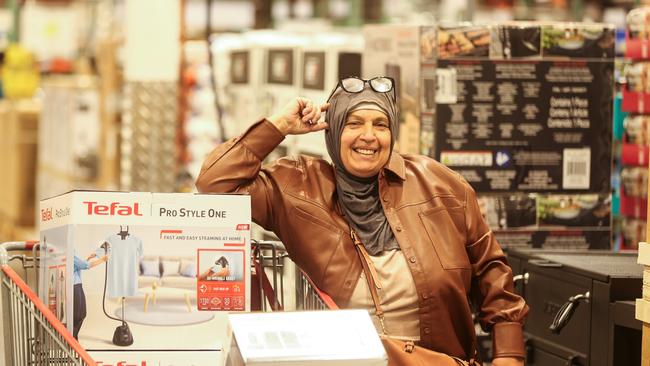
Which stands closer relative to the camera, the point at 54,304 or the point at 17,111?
the point at 54,304

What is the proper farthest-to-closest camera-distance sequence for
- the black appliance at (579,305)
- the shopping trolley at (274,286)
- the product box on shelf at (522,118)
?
the product box on shelf at (522,118), the black appliance at (579,305), the shopping trolley at (274,286)

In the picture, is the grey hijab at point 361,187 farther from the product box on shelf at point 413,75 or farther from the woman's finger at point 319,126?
the product box on shelf at point 413,75

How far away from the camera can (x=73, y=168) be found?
9781 mm

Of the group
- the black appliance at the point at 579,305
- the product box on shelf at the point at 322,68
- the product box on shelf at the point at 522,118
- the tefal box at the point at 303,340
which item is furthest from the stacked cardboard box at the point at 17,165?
the tefal box at the point at 303,340

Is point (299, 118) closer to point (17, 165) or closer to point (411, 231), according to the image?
point (411, 231)

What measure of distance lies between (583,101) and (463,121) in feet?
1.76

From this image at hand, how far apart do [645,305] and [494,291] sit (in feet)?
1.45

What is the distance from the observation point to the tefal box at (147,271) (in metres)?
3.05

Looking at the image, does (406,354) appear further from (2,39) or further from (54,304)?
(2,39)

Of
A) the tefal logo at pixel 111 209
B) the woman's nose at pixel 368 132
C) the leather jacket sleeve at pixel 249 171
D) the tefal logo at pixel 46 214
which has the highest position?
the woman's nose at pixel 368 132

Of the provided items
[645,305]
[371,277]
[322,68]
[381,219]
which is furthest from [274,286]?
[322,68]

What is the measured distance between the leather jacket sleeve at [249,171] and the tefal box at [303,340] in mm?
966

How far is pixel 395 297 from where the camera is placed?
345 centimetres

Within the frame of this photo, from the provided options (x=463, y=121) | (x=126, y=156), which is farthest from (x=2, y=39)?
(x=463, y=121)
